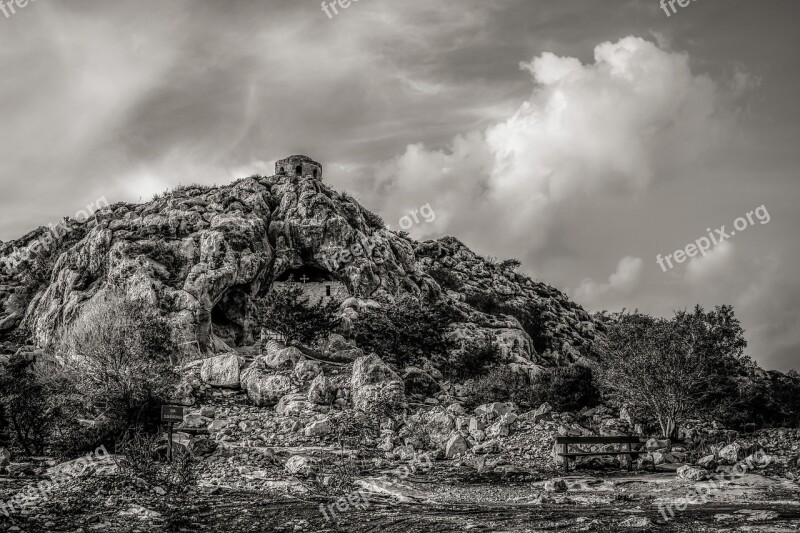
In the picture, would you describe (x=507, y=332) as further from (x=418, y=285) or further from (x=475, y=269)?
(x=475, y=269)

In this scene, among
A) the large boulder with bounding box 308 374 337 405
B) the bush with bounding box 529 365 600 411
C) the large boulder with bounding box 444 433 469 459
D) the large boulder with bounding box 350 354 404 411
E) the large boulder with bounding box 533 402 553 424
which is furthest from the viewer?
the bush with bounding box 529 365 600 411

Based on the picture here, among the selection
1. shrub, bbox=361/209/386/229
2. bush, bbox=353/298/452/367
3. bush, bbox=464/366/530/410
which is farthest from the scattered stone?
shrub, bbox=361/209/386/229

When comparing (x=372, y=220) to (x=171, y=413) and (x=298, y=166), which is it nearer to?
(x=298, y=166)

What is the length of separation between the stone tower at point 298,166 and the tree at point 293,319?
27.2 meters

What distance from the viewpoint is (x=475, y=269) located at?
85.4 metres

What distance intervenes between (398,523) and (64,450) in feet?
47.2

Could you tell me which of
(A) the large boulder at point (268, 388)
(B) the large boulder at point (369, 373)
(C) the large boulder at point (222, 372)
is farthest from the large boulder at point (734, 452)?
(C) the large boulder at point (222, 372)

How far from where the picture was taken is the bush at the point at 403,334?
47.8 meters

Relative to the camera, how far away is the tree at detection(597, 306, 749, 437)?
1022 inches

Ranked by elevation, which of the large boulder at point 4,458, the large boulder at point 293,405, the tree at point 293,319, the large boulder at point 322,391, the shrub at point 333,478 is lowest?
the shrub at point 333,478

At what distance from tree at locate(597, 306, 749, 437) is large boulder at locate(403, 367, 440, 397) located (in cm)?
1046

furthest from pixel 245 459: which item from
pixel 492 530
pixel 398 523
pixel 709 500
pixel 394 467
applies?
pixel 709 500

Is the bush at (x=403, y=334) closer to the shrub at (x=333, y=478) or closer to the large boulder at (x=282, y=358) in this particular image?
the large boulder at (x=282, y=358)

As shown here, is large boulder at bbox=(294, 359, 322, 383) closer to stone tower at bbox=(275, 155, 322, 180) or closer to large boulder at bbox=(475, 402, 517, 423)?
large boulder at bbox=(475, 402, 517, 423)
